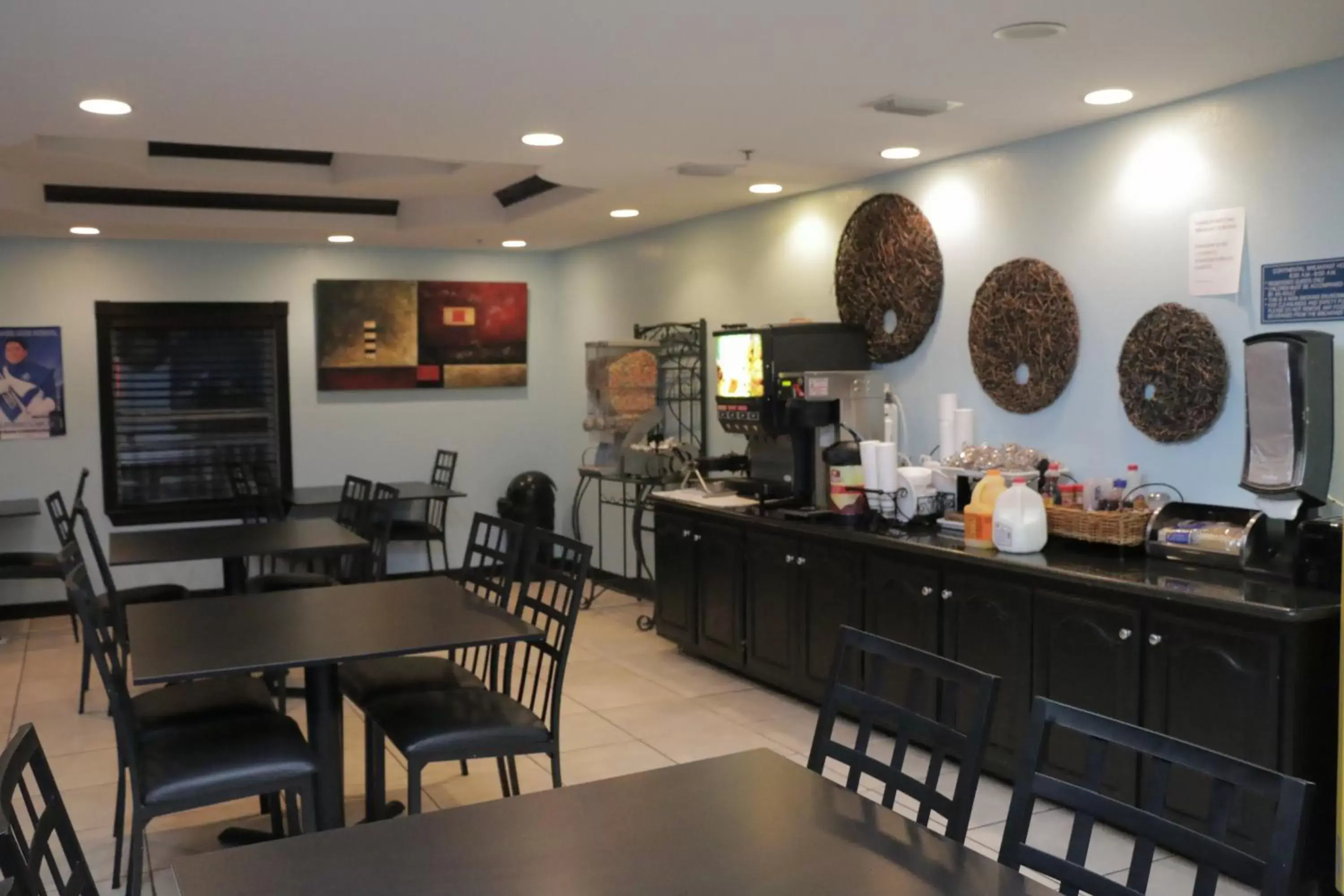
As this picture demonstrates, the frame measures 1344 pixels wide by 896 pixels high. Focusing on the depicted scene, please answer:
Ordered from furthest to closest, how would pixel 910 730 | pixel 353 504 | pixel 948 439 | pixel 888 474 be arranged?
pixel 353 504
pixel 948 439
pixel 888 474
pixel 910 730

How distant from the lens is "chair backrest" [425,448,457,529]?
7.63 metres

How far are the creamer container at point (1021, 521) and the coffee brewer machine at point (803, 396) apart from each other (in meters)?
1.17

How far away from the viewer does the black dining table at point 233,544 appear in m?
4.61

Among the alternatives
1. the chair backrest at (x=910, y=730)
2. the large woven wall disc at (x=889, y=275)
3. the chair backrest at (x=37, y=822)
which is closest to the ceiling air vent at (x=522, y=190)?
the large woven wall disc at (x=889, y=275)

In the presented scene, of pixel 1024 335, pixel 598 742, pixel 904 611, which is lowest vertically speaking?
pixel 598 742

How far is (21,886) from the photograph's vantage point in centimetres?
137

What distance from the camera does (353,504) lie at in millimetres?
6320

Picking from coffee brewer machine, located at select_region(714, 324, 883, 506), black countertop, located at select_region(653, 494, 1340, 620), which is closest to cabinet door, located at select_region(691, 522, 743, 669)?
coffee brewer machine, located at select_region(714, 324, 883, 506)

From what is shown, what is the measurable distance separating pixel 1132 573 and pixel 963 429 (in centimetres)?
125

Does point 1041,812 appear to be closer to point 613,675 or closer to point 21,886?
point 613,675

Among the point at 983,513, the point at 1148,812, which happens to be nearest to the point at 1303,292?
the point at 983,513

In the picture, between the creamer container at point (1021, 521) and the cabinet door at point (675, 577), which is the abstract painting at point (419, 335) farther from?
the creamer container at point (1021, 521)

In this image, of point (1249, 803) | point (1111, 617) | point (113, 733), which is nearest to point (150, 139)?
point (113, 733)

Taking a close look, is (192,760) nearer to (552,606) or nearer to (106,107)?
(552,606)
